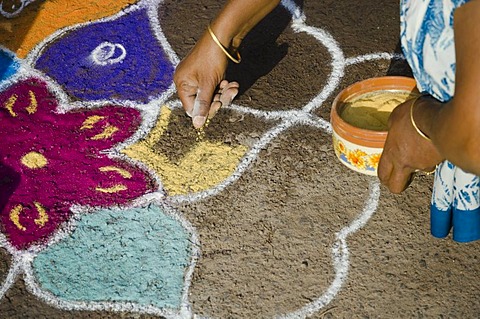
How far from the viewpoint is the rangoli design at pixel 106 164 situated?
2.85 meters

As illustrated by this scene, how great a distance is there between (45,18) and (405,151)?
2.59 m

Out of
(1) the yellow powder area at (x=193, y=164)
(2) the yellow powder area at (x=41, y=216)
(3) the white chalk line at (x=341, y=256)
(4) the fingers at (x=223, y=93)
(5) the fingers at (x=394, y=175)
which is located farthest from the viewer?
(1) the yellow powder area at (x=193, y=164)

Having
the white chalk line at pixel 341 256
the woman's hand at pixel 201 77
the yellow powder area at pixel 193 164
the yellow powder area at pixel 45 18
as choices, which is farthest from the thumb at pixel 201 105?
the yellow powder area at pixel 45 18

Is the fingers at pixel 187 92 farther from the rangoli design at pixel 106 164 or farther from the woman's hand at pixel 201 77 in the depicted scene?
the rangoli design at pixel 106 164

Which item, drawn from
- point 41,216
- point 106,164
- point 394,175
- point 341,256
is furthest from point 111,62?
point 394,175

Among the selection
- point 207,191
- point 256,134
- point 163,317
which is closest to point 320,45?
point 256,134

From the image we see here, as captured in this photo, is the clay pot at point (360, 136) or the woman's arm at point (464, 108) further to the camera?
the clay pot at point (360, 136)

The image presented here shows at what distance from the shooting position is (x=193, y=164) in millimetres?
3285

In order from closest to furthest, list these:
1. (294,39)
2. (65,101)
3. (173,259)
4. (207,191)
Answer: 1. (173,259)
2. (207,191)
3. (65,101)
4. (294,39)

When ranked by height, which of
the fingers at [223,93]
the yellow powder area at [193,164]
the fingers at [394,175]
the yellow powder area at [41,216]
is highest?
the fingers at [223,93]

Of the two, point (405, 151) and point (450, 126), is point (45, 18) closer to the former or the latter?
point (405, 151)

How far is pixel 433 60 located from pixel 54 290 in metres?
1.59

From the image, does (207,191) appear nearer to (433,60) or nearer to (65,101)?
(65,101)

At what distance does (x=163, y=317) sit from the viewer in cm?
271
